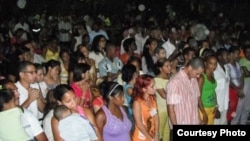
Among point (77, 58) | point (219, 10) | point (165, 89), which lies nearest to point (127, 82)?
point (165, 89)

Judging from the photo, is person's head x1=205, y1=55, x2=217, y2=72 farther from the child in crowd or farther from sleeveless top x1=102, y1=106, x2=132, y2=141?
the child in crowd

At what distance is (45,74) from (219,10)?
45.5ft

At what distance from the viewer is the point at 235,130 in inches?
223

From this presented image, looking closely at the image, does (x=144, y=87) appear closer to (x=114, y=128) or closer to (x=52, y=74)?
(x=114, y=128)

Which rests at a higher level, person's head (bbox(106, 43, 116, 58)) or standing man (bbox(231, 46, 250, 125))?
person's head (bbox(106, 43, 116, 58))

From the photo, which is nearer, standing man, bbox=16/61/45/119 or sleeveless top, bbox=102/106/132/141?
sleeveless top, bbox=102/106/132/141

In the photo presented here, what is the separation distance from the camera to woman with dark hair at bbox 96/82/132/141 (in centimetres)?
515

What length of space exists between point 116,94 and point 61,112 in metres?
0.73

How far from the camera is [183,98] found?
237 inches

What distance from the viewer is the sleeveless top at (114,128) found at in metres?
5.16

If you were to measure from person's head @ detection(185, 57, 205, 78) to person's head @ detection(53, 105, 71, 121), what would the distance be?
6.29 feet

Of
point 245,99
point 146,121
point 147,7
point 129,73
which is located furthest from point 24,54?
point 147,7

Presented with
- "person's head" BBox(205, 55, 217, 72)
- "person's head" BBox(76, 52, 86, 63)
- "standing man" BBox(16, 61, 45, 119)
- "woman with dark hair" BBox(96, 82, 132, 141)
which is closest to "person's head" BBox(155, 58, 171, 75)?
"person's head" BBox(205, 55, 217, 72)

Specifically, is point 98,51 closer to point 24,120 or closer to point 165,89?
point 165,89
